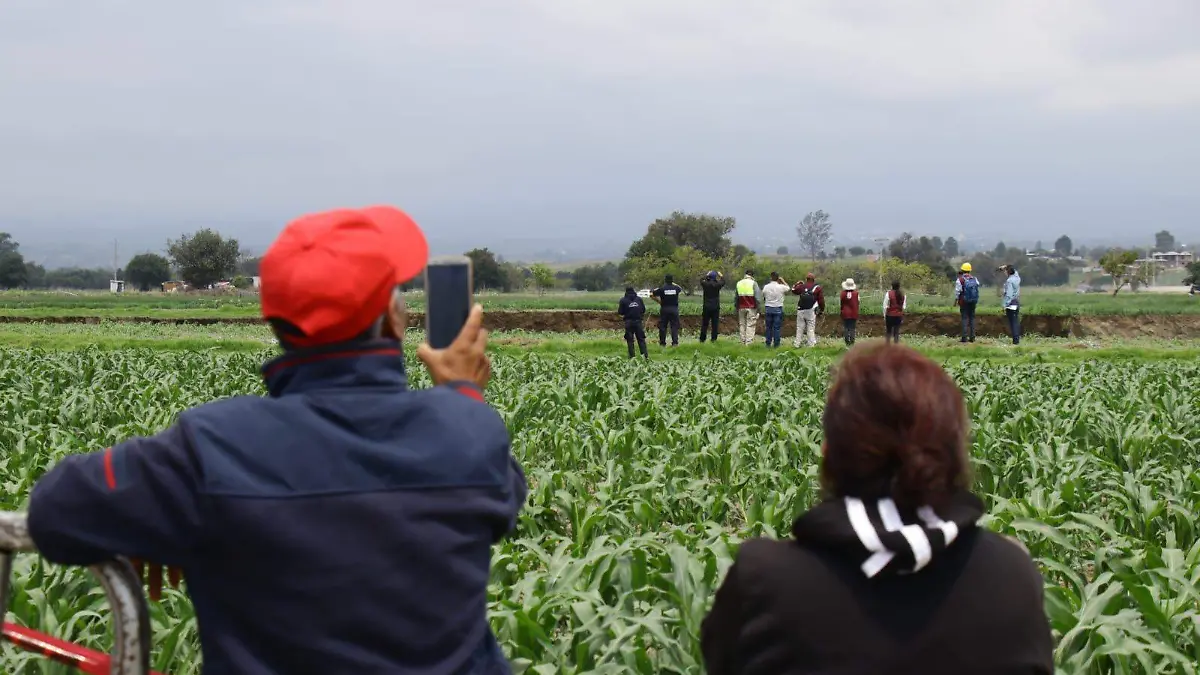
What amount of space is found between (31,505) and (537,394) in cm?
936

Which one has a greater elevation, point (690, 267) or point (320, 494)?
point (690, 267)

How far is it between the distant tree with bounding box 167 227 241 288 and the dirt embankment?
7108 cm

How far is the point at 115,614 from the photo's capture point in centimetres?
188

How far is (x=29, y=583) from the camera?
463 cm

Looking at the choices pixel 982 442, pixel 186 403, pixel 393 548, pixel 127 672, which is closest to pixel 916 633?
pixel 393 548

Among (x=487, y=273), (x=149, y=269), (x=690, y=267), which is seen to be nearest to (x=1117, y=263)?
(x=690, y=267)

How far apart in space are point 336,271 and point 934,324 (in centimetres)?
3463

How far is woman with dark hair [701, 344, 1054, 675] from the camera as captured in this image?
6.39ft

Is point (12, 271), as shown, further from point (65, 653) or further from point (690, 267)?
point (65, 653)

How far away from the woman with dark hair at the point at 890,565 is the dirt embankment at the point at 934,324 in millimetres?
31152

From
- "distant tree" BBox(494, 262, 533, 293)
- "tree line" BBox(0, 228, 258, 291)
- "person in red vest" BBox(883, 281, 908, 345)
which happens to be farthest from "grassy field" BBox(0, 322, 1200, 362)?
"distant tree" BBox(494, 262, 533, 293)

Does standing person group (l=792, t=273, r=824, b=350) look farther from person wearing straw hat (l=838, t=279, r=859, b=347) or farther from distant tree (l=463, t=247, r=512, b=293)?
distant tree (l=463, t=247, r=512, b=293)

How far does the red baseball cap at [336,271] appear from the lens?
193cm

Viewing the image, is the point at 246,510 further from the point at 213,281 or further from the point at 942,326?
the point at 213,281
